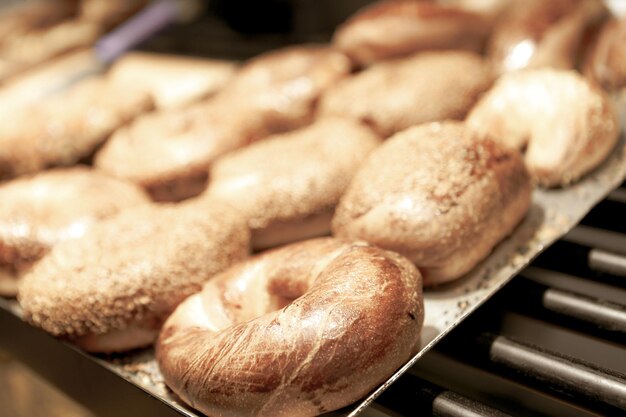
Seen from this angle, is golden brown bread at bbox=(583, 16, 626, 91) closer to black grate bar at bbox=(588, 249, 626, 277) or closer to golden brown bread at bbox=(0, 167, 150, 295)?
black grate bar at bbox=(588, 249, 626, 277)

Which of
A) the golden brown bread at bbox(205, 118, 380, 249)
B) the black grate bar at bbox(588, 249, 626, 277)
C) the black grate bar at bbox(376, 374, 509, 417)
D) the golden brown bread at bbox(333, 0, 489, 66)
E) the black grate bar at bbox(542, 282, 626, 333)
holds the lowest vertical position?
the black grate bar at bbox(376, 374, 509, 417)

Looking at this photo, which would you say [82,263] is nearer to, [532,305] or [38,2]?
[532,305]

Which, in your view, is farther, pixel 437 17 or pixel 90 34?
pixel 90 34

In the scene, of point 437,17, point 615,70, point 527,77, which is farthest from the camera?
point 437,17

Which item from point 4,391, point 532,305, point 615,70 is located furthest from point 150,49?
point 532,305

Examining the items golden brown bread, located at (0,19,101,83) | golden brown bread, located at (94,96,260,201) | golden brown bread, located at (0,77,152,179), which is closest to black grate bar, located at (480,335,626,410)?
golden brown bread, located at (94,96,260,201)
